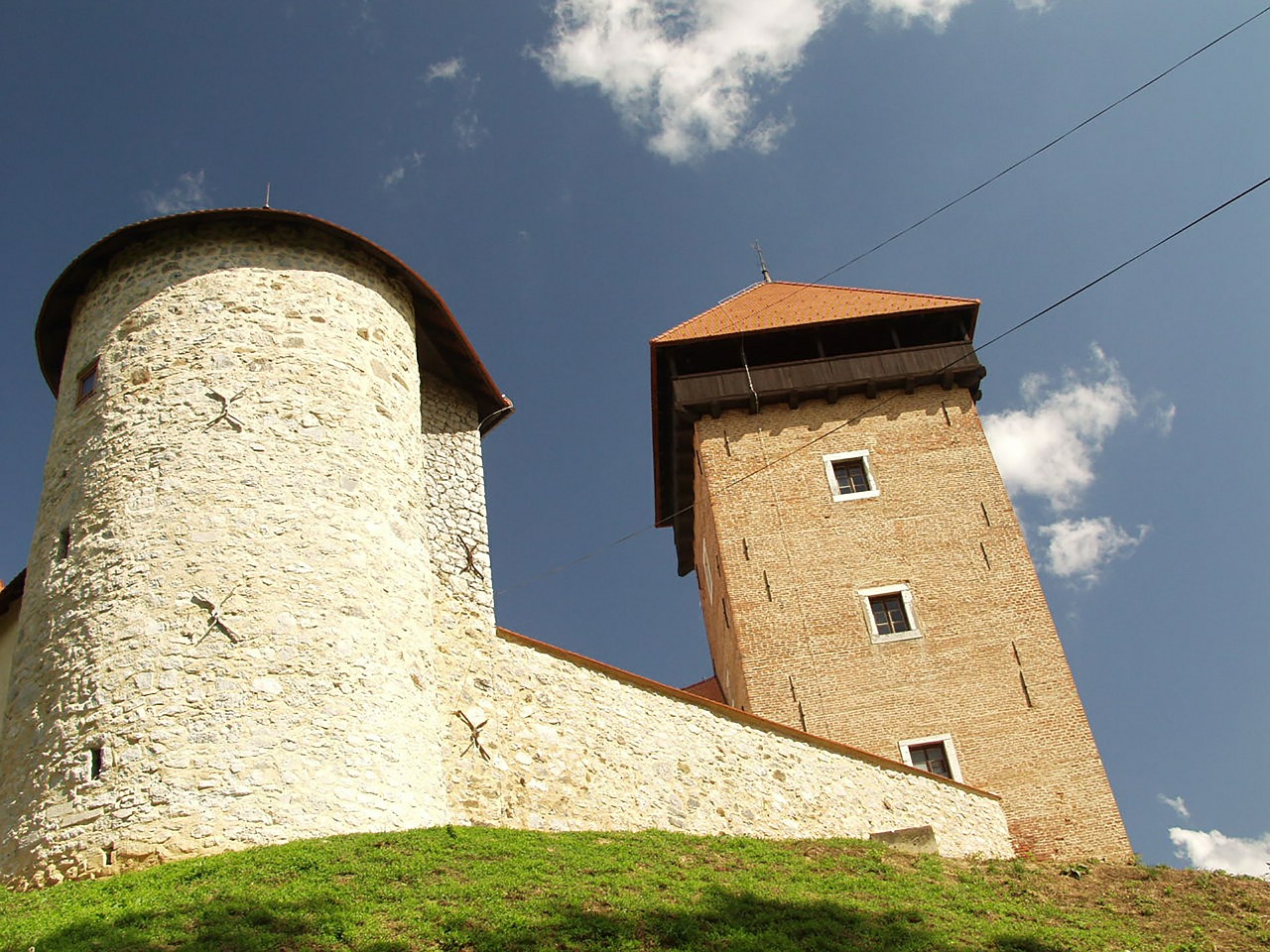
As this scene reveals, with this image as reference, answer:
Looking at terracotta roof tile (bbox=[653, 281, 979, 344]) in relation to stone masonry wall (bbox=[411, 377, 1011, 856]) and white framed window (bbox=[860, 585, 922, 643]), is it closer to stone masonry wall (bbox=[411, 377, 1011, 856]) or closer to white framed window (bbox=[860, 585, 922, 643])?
white framed window (bbox=[860, 585, 922, 643])

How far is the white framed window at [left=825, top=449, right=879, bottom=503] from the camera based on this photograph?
20172 millimetres

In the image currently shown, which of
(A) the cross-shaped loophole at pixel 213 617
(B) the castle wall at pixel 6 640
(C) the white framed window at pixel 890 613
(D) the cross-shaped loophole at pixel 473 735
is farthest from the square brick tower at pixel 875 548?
(B) the castle wall at pixel 6 640

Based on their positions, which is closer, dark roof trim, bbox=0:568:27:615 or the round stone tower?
the round stone tower

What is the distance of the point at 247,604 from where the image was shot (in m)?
9.82

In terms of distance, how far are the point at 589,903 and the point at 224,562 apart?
4.58m

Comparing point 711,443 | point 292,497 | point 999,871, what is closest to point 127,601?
point 292,497

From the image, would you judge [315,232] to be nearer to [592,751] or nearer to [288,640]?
[288,640]

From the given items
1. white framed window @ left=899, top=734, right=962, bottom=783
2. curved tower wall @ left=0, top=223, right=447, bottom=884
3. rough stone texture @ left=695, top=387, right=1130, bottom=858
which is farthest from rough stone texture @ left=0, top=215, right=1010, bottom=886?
rough stone texture @ left=695, top=387, right=1130, bottom=858

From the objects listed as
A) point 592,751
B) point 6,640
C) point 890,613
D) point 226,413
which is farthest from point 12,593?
point 890,613

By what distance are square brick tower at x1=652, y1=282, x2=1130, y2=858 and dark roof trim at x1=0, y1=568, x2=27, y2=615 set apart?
10925mm

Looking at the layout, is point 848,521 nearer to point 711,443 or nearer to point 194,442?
point 711,443

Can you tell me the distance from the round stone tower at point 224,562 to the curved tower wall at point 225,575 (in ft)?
0.07

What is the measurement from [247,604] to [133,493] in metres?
1.75

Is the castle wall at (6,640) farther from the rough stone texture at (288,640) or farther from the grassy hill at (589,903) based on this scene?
the grassy hill at (589,903)
